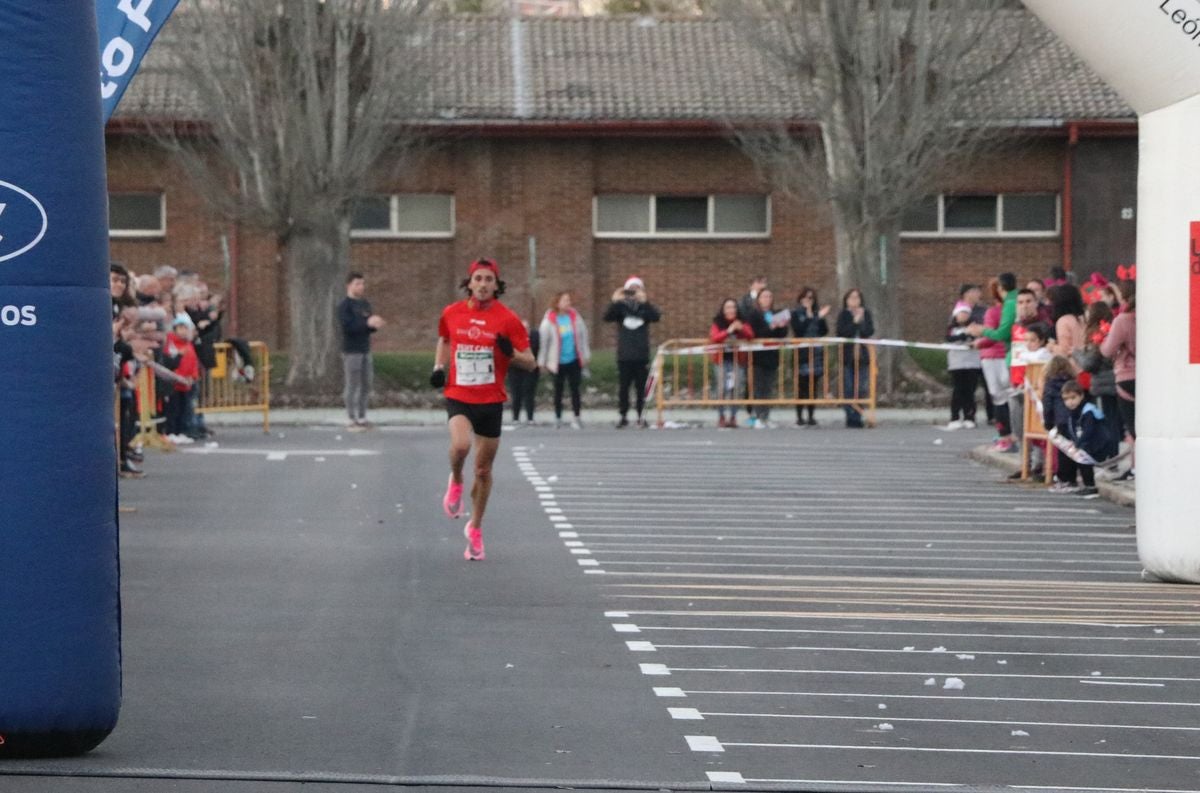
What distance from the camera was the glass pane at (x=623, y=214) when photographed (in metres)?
40.5

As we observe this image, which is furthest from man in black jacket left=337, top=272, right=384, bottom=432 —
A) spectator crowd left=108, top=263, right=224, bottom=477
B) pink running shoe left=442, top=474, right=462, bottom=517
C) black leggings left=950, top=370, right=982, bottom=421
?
pink running shoe left=442, top=474, right=462, bottom=517

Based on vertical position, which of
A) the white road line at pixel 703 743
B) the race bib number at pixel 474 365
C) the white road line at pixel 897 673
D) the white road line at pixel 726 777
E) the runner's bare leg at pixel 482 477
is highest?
the race bib number at pixel 474 365

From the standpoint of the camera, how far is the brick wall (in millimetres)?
39938

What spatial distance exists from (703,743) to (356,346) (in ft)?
64.4

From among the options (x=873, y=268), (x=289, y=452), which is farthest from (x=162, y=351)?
(x=873, y=268)

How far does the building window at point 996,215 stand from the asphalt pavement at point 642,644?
2250 centimetres

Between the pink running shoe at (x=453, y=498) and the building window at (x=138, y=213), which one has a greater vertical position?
the building window at (x=138, y=213)

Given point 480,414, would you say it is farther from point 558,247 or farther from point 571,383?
point 558,247

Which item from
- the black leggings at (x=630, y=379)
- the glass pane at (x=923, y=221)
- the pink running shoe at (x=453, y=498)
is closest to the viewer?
the pink running shoe at (x=453, y=498)

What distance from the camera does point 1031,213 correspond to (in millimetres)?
41125

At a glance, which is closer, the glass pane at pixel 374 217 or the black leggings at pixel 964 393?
the black leggings at pixel 964 393

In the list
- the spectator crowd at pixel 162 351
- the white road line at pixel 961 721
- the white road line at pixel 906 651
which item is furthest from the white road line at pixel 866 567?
the spectator crowd at pixel 162 351

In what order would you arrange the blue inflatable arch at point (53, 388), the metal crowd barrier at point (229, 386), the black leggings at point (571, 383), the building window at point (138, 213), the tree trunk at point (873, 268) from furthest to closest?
the building window at point (138, 213)
the tree trunk at point (873, 268)
the black leggings at point (571, 383)
the metal crowd barrier at point (229, 386)
the blue inflatable arch at point (53, 388)

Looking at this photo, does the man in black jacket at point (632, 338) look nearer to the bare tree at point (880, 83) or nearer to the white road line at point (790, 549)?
the bare tree at point (880, 83)
